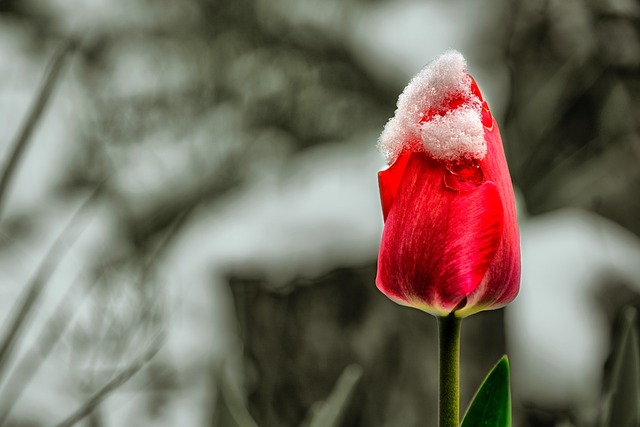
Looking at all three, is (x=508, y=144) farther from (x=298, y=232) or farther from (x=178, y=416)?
(x=178, y=416)

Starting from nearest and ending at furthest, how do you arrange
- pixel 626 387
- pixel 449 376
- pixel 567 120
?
1. pixel 449 376
2. pixel 626 387
3. pixel 567 120

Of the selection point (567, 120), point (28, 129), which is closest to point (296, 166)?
point (567, 120)

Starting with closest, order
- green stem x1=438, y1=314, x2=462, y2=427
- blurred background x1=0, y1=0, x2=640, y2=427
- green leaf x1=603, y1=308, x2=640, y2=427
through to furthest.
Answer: green stem x1=438, y1=314, x2=462, y2=427
green leaf x1=603, y1=308, x2=640, y2=427
blurred background x1=0, y1=0, x2=640, y2=427

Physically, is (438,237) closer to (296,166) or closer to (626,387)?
(626,387)

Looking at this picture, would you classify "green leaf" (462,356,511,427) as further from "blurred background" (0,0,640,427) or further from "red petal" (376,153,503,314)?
"blurred background" (0,0,640,427)

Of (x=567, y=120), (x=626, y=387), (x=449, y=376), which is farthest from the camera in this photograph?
(x=567, y=120)

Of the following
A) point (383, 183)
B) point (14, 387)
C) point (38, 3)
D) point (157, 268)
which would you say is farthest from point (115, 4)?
point (383, 183)

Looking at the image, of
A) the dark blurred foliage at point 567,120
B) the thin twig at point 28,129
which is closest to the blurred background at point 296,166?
the dark blurred foliage at point 567,120

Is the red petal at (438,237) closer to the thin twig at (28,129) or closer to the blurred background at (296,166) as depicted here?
the thin twig at (28,129)

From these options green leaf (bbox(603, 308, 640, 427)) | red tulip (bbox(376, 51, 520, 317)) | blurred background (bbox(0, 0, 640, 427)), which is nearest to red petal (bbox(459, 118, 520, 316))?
red tulip (bbox(376, 51, 520, 317))
